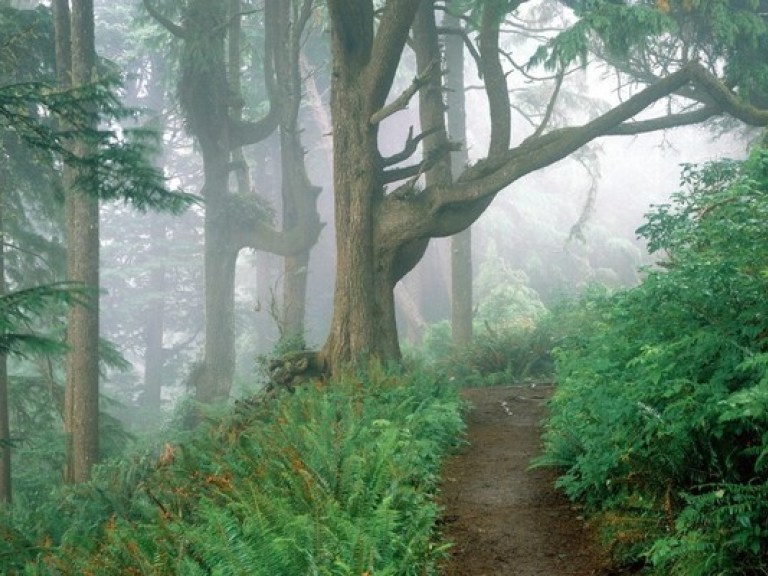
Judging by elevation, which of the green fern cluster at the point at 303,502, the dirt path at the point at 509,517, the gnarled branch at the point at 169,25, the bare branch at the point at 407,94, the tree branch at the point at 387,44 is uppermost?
the gnarled branch at the point at 169,25

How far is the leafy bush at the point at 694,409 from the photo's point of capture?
184 inches

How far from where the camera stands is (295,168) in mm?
21625

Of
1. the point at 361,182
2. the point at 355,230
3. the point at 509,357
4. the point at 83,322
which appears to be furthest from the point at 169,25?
the point at 509,357

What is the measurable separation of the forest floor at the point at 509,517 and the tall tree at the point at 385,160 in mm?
3692

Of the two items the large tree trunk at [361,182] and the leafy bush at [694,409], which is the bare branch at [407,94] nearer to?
the large tree trunk at [361,182]

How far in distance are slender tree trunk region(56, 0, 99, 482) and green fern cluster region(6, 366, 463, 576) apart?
2.68m

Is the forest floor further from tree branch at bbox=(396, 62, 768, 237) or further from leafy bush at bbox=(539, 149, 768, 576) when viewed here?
tree branch at bbox=(396, 62, 768, 237)

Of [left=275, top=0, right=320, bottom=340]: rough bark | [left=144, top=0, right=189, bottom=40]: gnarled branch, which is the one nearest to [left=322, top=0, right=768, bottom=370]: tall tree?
[left=144, top=0, right=189, bottom=40]: gnarled branch

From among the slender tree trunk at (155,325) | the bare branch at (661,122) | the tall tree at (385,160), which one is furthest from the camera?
the slender tree trunk at (155,325)

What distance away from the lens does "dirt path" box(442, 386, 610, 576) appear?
5.85 meters

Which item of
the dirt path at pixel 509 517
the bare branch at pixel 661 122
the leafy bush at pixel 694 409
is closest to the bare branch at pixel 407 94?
the bare branch at pixel 661 122

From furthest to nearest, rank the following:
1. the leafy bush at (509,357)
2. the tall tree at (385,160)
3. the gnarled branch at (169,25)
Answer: the gnarled branch at (169,25), the leafy bush at (509,357), the tall tree at (385,160)

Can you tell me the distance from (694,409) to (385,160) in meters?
8.95

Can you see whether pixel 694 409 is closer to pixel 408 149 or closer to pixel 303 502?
pixel 303 502
